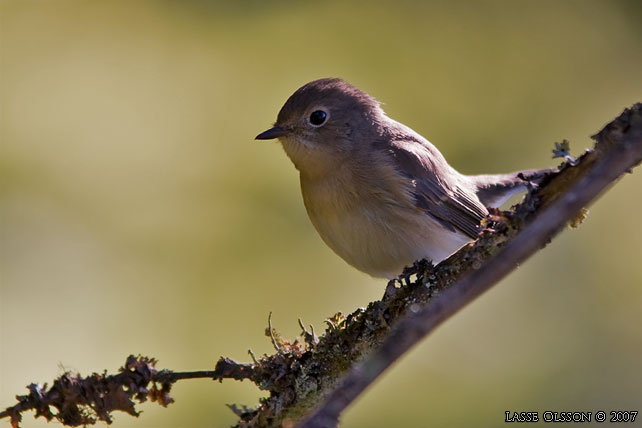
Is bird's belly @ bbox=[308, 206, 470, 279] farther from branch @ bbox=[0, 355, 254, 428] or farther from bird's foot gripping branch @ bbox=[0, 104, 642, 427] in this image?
branch @ bbox=[0, 355, 254, 428]

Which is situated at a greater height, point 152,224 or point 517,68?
point 517,68

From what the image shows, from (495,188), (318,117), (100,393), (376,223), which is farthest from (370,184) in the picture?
(100,393)

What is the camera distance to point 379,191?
412 cm

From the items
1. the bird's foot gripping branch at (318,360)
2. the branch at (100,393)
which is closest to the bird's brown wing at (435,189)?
the bird's foot gripping branch at (318,360)

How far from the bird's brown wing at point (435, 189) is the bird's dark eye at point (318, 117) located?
0.37m

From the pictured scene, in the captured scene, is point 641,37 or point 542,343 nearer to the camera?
point 542,343

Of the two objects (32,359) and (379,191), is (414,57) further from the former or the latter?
(32,359)

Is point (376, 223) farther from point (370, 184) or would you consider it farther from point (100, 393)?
point (100, 393)

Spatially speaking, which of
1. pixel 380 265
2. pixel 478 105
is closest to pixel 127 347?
pixel 380 265

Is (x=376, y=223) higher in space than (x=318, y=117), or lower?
lower

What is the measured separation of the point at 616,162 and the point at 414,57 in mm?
5064

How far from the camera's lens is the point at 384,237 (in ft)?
13.2

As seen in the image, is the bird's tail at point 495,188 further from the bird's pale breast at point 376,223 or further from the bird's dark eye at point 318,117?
the bird's dark eye at point 318,117

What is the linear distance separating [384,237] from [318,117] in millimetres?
870
